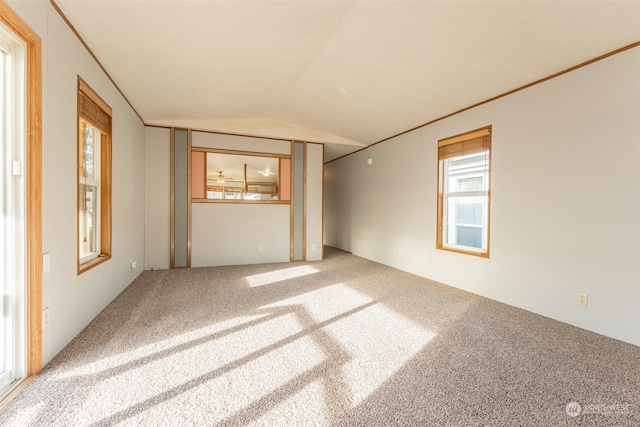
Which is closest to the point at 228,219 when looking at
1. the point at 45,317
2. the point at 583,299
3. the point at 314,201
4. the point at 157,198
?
the point at 157,198

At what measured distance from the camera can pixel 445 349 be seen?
2066mm

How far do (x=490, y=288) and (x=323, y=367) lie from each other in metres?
2.52

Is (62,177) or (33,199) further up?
(62,177)

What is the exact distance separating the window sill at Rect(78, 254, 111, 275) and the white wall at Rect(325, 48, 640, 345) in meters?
4.10

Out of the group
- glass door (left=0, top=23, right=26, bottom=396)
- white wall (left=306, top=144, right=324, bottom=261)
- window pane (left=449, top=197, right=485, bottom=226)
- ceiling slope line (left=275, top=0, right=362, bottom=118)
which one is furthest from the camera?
white wall (left=306, top=144, right=324, bottom=261)

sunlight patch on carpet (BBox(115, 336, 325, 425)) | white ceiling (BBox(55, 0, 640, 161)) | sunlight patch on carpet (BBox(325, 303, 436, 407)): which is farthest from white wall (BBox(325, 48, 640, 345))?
sunlight patch on carpet (BBox(115, 336, 325, 425))

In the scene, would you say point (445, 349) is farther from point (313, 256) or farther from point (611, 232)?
point (313, 256)

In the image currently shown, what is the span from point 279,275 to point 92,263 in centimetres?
236

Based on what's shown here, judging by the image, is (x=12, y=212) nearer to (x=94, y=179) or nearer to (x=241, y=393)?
(x=94, y=179)

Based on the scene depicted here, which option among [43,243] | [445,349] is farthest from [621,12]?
[43,243]

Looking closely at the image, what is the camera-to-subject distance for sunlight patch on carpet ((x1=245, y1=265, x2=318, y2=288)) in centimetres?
395

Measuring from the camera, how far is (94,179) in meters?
2.80

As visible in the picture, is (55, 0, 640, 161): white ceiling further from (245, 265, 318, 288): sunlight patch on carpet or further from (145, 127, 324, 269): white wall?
(245, 265, 318, 288): sunlight patch on carpet

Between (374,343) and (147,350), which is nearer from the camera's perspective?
(147,350)
